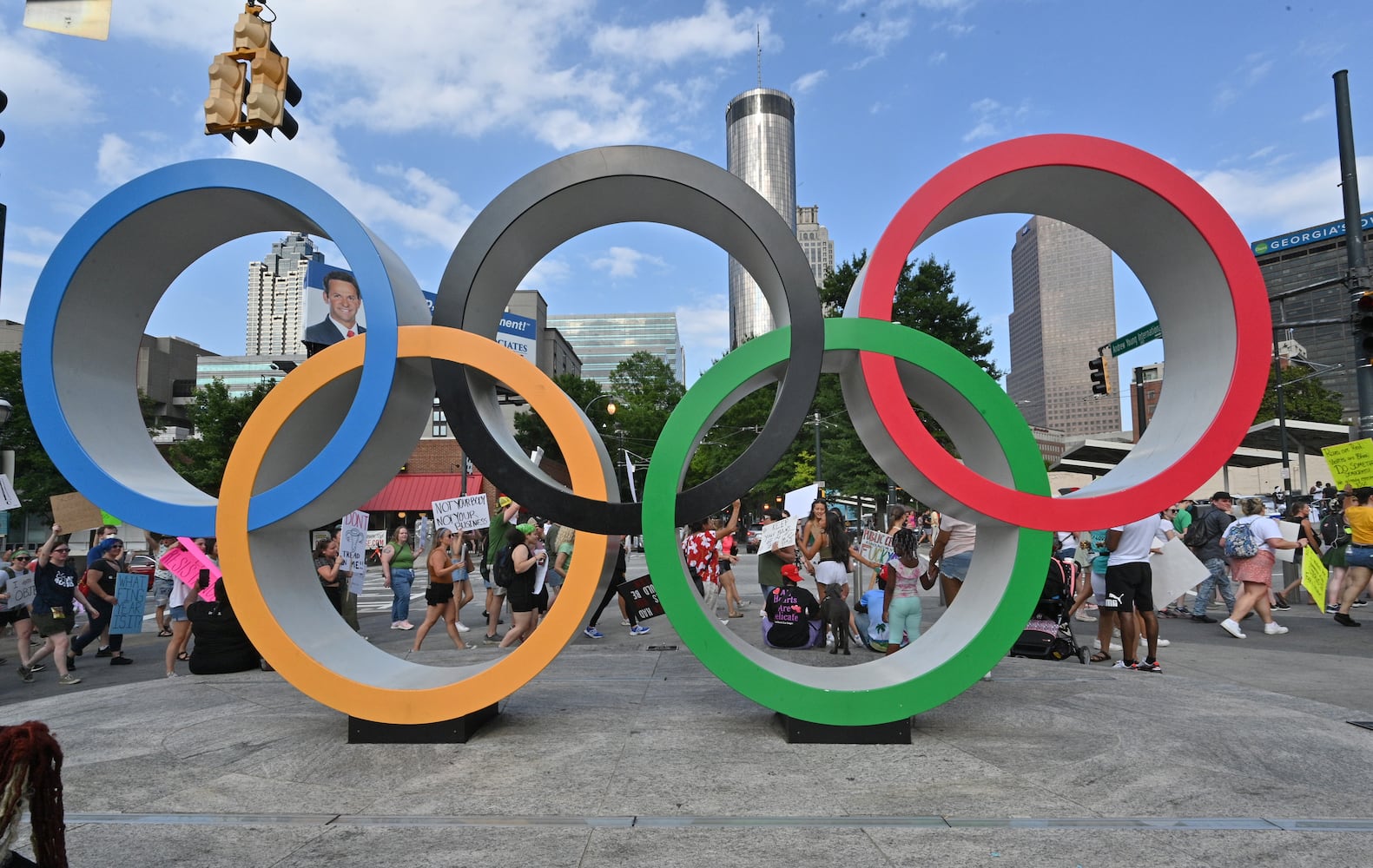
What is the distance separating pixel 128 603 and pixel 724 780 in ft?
30.9

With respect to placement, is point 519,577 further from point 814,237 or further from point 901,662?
point 814,237

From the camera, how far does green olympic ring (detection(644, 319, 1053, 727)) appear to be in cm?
548

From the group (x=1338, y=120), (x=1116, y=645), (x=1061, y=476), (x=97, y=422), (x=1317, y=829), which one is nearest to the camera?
(x=1317, y=829)

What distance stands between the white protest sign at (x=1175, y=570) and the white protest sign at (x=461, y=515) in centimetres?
823

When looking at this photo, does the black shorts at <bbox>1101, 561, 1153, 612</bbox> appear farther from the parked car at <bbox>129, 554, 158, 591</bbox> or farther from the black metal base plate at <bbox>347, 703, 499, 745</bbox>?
the parked car at <bbox>129, 554, 158, 591</bbox>

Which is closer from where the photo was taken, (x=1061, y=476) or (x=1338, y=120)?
(x=1338, y=120)

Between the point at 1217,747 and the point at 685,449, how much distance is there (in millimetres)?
4082

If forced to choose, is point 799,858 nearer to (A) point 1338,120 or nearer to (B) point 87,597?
(B) point 87,597

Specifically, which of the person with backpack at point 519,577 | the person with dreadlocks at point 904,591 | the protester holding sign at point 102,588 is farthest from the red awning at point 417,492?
the person with dreadlocks at point 904,591

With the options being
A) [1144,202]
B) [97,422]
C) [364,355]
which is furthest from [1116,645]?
[97,422]

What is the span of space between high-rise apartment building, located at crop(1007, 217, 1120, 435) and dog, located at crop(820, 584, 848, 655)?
1234 cm

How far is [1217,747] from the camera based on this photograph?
17.4 feet

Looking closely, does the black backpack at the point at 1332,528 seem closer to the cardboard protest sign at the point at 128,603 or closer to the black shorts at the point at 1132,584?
the black shorts at the point at 1132,584

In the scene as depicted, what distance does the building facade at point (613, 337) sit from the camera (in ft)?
568
